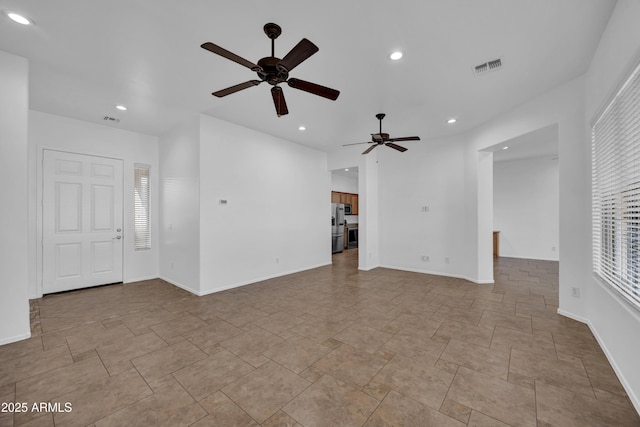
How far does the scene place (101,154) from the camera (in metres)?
4.68

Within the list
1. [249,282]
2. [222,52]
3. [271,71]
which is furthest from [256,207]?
[222,52]

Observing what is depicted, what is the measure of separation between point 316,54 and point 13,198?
3.49 meters

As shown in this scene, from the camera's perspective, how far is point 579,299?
3.11 metres

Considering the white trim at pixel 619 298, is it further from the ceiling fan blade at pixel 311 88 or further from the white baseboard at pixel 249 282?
the white baseboard at pixel 249 282

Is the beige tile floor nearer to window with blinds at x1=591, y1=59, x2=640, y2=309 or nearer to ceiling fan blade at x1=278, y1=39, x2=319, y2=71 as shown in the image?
window with blinds at x1=591, y1=59, x2=640, y2=309

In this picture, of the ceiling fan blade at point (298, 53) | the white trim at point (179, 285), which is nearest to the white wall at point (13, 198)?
the white trim at point (179, 285)

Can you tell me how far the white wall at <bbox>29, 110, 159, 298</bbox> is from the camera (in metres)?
4.05

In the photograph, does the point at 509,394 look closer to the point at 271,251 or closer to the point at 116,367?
the point at 116,367

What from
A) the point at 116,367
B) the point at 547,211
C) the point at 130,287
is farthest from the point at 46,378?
the point at 547,211

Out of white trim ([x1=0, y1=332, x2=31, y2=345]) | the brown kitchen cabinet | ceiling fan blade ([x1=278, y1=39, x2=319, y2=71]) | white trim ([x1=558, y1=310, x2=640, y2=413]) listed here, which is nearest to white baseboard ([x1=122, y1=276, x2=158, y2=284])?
white trim ([x1=0, y1=332, x2=31, y2=345])

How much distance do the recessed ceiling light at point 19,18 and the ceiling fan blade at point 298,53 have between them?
7.32 feet

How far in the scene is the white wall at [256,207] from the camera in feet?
14.1

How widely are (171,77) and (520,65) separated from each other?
13.2 feet

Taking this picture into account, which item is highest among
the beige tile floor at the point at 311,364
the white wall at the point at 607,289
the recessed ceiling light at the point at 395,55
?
the recessed ceiling light at the point at 395,55
